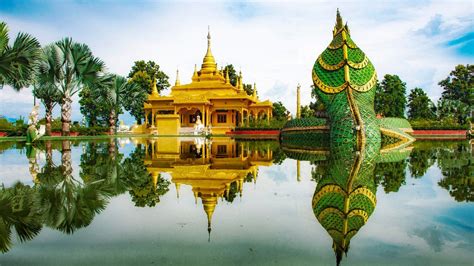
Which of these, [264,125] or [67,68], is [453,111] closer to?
[264,125]

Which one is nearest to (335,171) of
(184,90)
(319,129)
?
(319,129)

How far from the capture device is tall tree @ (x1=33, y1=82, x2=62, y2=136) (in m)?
28.2

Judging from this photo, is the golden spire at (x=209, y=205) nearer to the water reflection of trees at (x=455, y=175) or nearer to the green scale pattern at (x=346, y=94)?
the water reflection of trees at (x=455, y=175)

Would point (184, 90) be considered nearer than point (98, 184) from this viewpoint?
No

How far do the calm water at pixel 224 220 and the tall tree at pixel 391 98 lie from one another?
35.9 m

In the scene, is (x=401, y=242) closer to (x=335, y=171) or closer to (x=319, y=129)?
(x=335, y=171)

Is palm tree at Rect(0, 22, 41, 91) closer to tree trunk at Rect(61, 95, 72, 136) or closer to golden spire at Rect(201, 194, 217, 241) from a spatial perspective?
tree trunk at Rect(61, 95, 72, 136)

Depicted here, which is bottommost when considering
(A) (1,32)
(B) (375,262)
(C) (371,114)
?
(B) (375,262)

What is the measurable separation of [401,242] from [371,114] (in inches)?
465

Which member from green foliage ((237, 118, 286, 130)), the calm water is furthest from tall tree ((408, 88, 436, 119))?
the calm water

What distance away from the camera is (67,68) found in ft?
89.6

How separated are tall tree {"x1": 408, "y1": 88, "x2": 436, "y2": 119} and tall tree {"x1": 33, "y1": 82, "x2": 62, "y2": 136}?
3153 cm

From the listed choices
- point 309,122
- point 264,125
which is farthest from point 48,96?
point 309,122

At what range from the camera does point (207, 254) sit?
3330 millimetres
